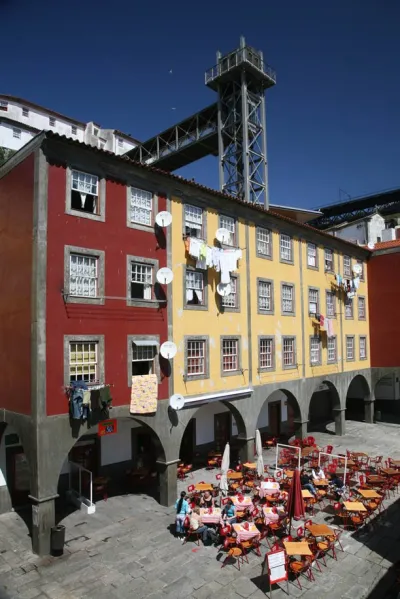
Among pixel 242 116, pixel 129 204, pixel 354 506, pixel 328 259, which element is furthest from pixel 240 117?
pixel 354 506

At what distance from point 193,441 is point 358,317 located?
18.3 metres

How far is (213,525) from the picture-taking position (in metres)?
16.8

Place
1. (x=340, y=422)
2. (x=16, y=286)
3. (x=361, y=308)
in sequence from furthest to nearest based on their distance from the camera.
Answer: (x=361, y=308) < (x=340, y=422) < (x=16, y=286)

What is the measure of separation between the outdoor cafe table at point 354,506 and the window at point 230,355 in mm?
8546

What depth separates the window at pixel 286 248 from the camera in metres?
28.4

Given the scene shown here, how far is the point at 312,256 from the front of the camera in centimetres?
3139

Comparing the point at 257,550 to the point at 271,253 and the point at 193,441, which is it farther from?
the point at 271,253

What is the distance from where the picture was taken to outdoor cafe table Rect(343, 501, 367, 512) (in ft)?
56.4

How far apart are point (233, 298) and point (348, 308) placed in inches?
589

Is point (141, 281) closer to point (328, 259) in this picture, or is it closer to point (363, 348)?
point (328, 259)

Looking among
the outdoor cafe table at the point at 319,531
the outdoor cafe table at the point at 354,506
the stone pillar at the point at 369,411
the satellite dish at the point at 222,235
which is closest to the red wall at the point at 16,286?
the satellite dish at the point at 222,235

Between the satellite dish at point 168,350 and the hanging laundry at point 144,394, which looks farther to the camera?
the satellite dish at point 168,350

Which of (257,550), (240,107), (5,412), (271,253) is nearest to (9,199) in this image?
(5,412)

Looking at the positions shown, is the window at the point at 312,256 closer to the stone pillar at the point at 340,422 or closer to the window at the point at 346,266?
the window at the point at 346,266
